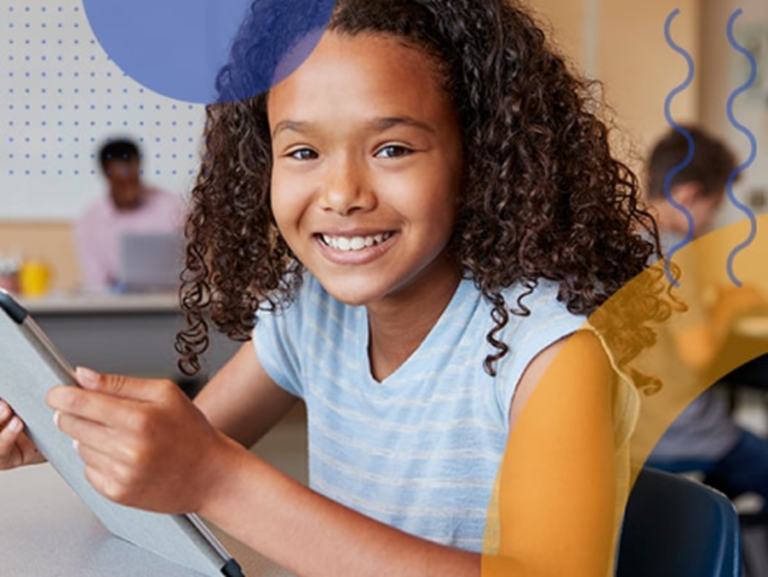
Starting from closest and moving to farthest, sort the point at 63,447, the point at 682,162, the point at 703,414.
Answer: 1. the point at 63,447
2. the point at 703,414
3. the point at 682,162

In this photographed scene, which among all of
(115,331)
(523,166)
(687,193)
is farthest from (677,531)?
(115,331)

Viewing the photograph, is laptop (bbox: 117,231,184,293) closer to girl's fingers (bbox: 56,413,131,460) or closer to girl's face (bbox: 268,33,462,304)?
girl's face (bbox: 268,33,462,304)

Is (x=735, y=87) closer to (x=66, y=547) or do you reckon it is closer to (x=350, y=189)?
(x=350, y=189)

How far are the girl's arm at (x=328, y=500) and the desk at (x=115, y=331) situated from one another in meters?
2.78

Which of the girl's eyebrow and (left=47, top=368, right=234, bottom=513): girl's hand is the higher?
the girl's eyebrow

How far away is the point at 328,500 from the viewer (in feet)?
2.38

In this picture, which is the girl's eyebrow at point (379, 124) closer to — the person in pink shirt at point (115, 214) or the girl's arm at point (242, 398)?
the girl's arm at point (242, 398)

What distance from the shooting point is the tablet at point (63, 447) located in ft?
2.05

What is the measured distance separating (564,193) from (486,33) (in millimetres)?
163

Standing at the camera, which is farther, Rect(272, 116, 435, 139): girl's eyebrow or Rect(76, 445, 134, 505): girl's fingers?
Rect(272, 116, 435, 139): girl's eyebrow

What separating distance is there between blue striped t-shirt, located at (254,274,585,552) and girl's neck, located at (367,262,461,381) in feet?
0.06

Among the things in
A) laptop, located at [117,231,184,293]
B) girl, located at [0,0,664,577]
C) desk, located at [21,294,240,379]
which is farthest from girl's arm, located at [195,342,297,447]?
laptop, located at [117,231,184,293]

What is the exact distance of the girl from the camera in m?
0.73

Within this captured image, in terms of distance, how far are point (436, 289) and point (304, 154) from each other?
0.63 feet
